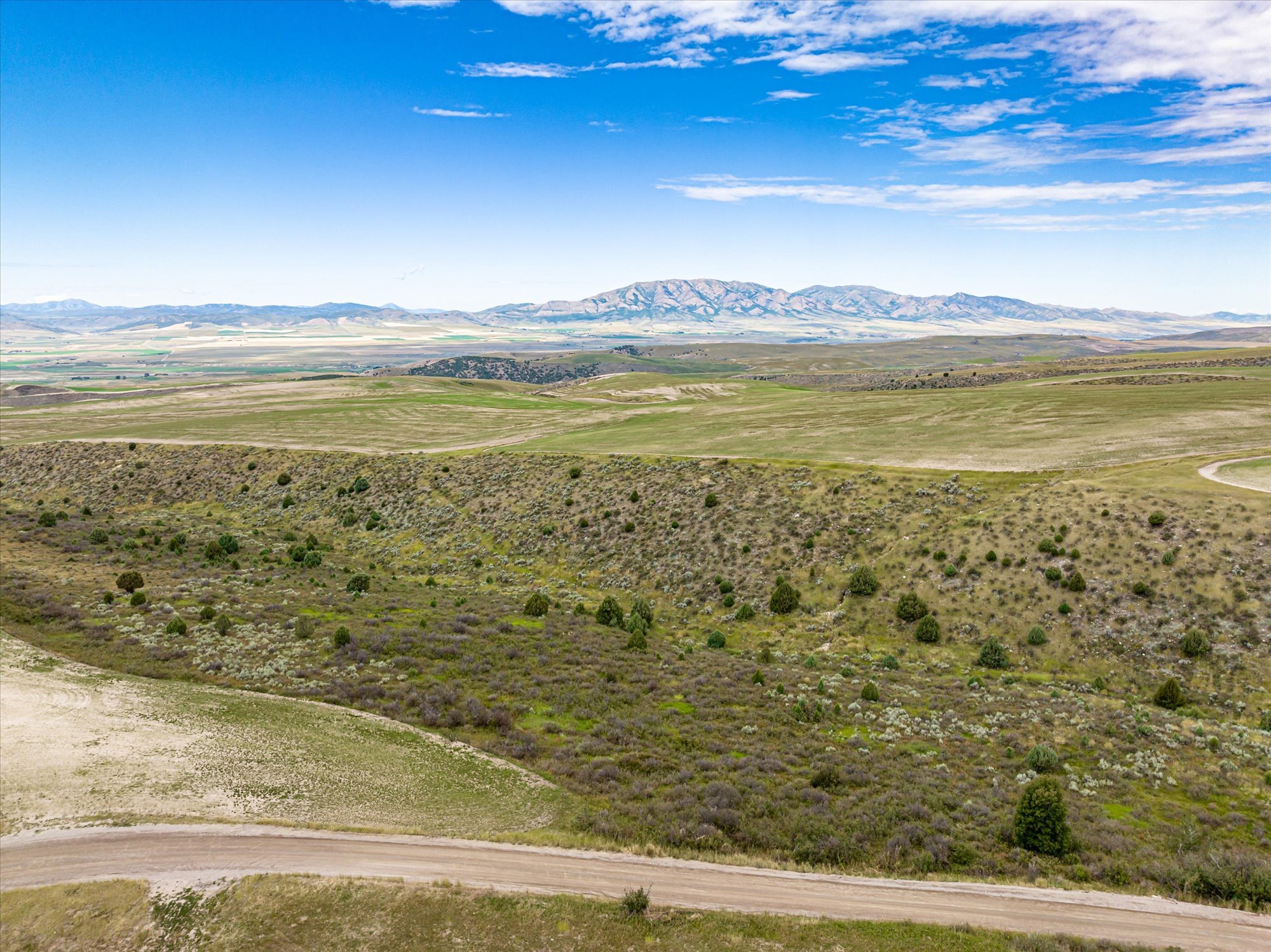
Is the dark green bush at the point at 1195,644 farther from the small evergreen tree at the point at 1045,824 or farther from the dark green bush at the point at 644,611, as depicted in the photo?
the dark green bush at the point at 644,611

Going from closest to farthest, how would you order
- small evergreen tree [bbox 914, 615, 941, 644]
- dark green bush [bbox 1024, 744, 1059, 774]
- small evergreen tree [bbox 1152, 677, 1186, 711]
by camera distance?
1. dark green bush [bbox 1024, 744, 1059, 774]
2. small evergreen tree [bbox 1152, 677, 1186, 711]
3. small evergreen tree [bbox 914, 615, 941, 644]

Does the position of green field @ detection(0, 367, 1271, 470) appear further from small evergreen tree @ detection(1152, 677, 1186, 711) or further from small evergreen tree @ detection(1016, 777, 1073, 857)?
small evergreen tree @ detection(1016, 777, 1073, 857)

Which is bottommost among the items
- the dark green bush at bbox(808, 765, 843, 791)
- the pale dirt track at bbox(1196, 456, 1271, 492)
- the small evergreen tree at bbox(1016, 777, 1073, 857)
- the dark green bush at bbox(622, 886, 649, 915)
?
the dark green bush at bbox(808, 765, 843, 791)

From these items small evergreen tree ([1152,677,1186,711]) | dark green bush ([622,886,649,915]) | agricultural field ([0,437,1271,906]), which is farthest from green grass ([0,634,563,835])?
small evergreen tree ([1152,677,1186,711])

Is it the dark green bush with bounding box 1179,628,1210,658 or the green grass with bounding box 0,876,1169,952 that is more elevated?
the dark green bush with bounding box 1179,628,1210,658

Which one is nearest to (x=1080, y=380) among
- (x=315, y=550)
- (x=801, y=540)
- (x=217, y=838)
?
(x=801, y=540)

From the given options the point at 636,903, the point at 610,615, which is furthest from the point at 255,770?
the point at 610,615

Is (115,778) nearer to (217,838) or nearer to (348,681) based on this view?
(217,838)
